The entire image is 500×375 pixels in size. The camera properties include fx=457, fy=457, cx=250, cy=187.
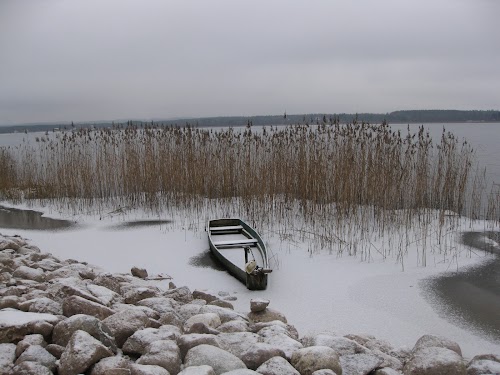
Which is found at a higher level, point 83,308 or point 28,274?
point 83,308

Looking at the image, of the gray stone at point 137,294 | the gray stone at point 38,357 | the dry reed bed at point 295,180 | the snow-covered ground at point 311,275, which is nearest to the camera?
the gray stone at point 38,357

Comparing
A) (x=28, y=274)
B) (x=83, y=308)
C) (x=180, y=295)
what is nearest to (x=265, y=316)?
(x=180, y=295)

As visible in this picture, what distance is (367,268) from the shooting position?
4.96m

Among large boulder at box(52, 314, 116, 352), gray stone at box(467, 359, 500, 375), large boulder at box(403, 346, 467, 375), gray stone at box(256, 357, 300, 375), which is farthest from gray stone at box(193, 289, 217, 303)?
gray stone at box(467, 359, 500, 375)

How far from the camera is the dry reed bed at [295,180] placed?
625 cm

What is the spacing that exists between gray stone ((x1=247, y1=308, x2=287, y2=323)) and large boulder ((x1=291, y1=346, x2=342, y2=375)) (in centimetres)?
98

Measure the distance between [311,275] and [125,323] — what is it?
2.66m

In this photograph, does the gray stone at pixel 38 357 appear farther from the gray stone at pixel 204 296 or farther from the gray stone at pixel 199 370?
the gray stone at pixel 204 296

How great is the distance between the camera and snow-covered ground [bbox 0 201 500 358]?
357 centimetres

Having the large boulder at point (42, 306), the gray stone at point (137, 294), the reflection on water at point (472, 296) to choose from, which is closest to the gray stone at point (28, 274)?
the gray stone at point (137, 294)

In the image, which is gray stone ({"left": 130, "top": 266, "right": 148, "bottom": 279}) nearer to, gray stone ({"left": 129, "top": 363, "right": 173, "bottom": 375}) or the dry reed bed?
the dry reed bed

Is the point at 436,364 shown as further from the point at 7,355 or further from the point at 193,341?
the point at 7,355

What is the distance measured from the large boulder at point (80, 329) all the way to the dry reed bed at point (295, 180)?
361cm

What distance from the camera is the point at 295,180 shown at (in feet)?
22.6
